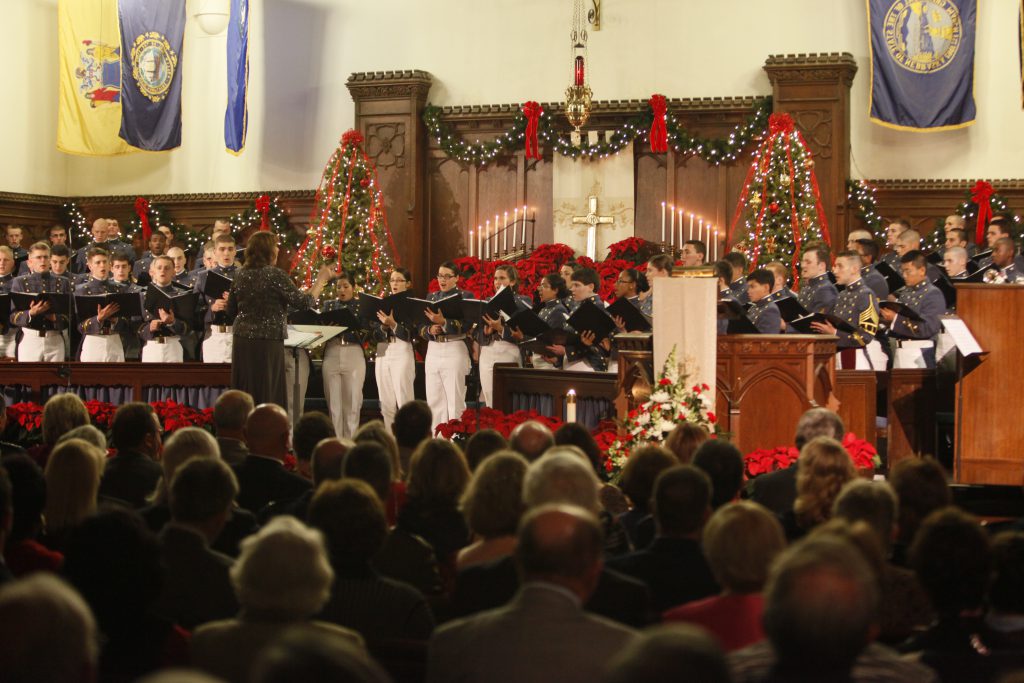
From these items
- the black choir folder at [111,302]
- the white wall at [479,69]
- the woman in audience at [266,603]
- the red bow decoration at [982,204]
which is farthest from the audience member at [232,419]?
the white wall at [479,69]

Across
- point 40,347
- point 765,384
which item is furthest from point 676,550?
point 40,347

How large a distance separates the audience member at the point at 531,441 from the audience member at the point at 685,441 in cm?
56

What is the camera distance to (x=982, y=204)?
550 inches

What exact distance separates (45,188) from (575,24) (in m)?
7.59

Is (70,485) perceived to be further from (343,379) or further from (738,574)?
(343,379)

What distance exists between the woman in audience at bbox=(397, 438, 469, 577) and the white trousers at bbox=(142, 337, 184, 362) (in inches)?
303

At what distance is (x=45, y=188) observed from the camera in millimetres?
17562

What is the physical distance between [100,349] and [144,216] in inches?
218

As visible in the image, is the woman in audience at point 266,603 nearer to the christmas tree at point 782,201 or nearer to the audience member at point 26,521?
the audience member at point 26,521

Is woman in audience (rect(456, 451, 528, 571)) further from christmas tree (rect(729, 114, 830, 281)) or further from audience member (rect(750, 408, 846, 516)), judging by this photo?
christmas tree (rect(729, 114, 830, 281))

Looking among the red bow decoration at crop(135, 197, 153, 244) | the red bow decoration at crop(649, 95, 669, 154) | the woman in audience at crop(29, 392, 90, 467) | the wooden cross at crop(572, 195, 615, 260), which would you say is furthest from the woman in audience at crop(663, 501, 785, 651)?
the red bow decoration at crop(135, 197, 153, 244)

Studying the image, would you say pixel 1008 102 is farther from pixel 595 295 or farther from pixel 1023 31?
pixel 595 295

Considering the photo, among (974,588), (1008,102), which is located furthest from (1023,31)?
(974,588)

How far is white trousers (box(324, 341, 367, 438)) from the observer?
1198 cm
